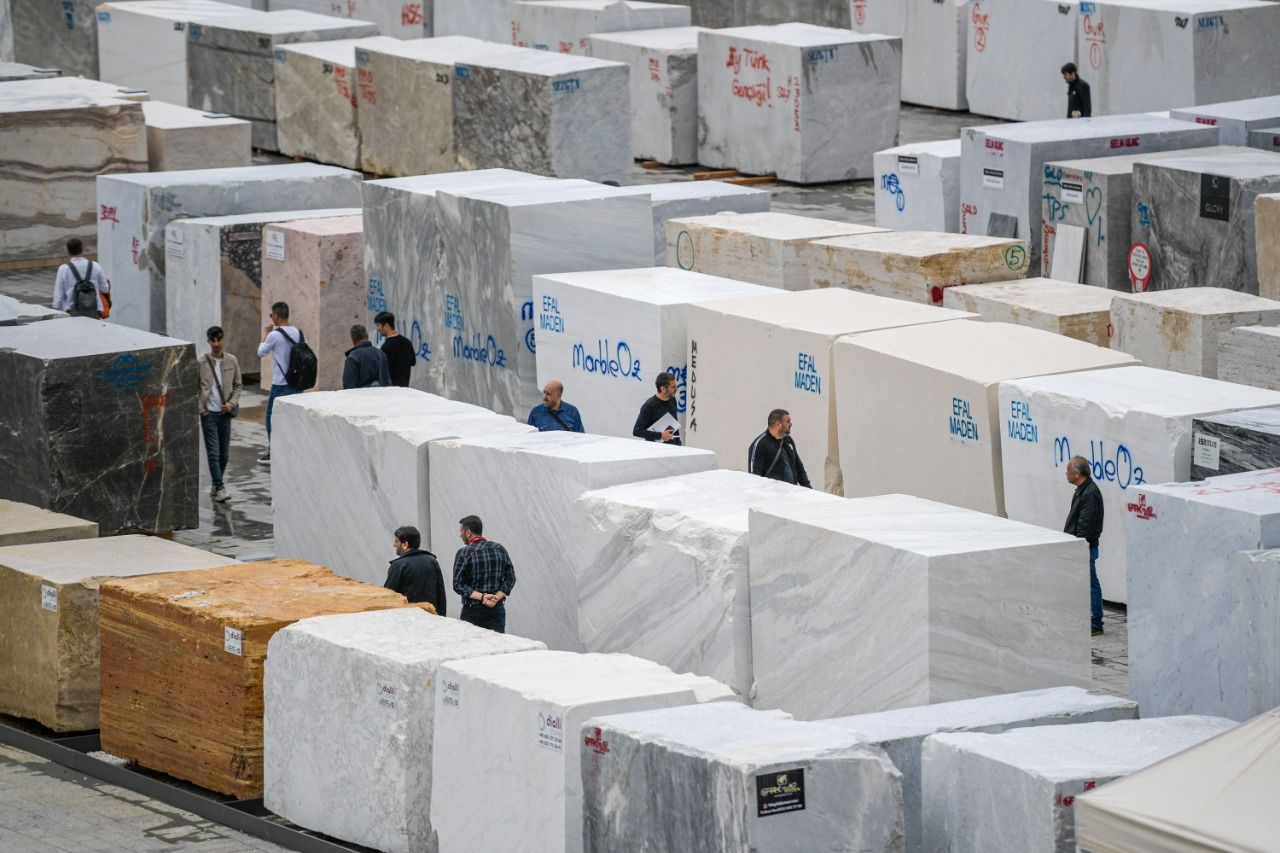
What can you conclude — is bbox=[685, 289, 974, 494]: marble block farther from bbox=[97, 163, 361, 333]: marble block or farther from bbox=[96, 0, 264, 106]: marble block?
bbox=[96, 0, 264, 106]: marble block

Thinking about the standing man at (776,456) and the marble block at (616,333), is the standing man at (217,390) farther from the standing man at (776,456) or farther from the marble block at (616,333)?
the standing man at (776,456)

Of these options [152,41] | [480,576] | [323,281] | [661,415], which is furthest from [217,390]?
[152,41]

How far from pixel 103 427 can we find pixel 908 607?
260 inches

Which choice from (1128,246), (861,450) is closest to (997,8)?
(1128,246)

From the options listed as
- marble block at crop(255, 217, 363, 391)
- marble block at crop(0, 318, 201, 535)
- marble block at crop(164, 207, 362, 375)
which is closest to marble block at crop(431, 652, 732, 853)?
marble block at crop(0, 318, 201, 535)

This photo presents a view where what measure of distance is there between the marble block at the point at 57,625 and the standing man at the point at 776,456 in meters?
3.28

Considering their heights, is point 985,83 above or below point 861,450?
above

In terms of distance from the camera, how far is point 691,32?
29.6 metres


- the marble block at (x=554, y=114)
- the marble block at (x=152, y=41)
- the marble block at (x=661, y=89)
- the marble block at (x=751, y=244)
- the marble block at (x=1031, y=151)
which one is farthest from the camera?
the marble block at (x=152, y=41)

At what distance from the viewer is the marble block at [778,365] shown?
48.1 ft

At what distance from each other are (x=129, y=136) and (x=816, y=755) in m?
17.3

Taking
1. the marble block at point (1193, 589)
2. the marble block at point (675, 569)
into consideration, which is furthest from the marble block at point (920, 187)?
the marble block at point (1193, 589)

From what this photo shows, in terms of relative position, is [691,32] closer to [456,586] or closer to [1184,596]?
[456,586]

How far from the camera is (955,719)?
360 inches
